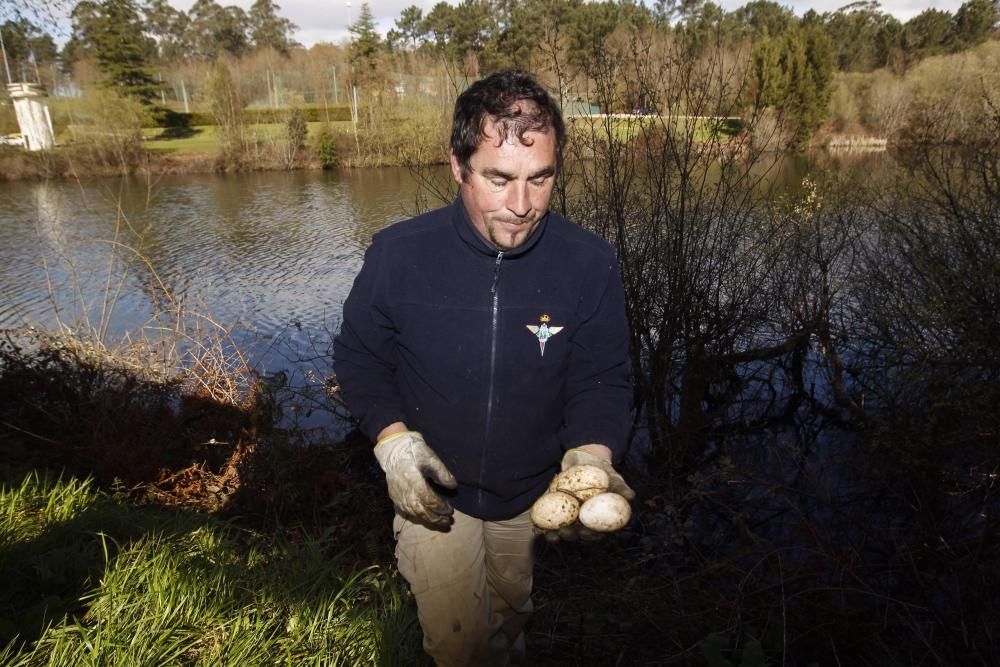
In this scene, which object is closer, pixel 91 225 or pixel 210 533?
pixel 210 533

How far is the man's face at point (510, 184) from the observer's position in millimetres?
1743

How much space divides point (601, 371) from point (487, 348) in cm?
44

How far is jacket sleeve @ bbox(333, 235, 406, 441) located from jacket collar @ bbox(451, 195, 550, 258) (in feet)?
0.89

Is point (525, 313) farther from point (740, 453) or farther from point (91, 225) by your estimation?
point (91, 225)

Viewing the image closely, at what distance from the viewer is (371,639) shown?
98.1 inches

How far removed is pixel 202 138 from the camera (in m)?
33.9

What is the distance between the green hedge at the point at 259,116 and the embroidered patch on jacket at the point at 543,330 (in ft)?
96.1

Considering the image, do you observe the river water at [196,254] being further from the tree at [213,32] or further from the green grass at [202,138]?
the tree at [213,32]

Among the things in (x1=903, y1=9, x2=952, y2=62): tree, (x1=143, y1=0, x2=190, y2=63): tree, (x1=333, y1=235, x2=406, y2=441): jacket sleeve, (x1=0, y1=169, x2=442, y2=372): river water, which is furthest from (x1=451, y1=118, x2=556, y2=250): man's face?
(x1=143, y1=0, x2=190, y2=63): tree

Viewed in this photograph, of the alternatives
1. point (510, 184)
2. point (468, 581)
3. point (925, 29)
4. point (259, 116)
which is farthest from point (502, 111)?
point (925, 29)

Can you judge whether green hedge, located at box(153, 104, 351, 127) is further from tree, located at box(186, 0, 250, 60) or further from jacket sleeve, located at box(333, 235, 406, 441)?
tree, located at box(186, 0, 250, 60)

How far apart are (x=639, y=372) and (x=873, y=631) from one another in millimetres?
3193

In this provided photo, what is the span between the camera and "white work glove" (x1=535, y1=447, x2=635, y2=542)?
1862 mm

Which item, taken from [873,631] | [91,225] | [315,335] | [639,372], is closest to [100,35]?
[91,225]
